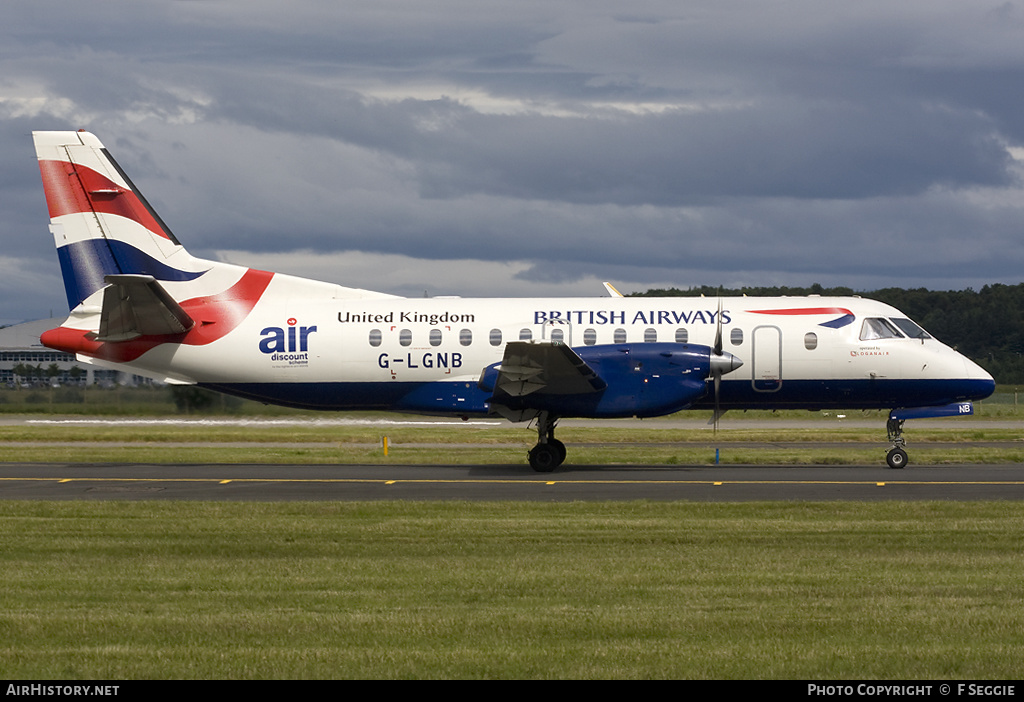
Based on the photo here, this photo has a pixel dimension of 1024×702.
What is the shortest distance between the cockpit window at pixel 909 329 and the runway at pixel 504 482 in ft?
10.3

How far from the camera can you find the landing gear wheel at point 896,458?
23969mm

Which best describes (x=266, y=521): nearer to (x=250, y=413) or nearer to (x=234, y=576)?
(x=234, y=576)

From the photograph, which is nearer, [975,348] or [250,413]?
[250,413]

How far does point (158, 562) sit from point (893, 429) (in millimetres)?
17843

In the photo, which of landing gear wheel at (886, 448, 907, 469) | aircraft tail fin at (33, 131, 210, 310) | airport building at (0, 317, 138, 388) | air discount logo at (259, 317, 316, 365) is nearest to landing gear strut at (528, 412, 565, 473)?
air discount logo at (259, 317, 316, 365)

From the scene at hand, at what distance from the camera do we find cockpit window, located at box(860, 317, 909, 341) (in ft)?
81.2

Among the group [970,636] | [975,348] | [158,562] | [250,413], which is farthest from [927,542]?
[975,348]

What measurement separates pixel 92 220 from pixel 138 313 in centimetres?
312

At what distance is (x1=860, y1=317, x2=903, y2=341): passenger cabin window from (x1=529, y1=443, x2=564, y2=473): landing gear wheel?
7.83 m

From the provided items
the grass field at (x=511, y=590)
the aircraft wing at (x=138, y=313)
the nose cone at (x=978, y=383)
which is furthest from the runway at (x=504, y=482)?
the aircraft wing at (x=138, y=313)

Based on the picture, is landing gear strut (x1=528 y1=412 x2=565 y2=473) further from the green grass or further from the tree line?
the tree line

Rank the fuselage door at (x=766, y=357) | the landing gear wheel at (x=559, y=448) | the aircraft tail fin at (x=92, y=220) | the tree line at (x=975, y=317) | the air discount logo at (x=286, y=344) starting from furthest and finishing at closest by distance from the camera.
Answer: the tree line at (x=975, y=317) → the aircraft tail fin at (x=92, y=220) → the air discount logo at (x=286, y=344) → the fuselage door at (x=766, y=357) → the landing gear wheel at (x=559, y=448)

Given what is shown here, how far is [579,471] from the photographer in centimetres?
2436

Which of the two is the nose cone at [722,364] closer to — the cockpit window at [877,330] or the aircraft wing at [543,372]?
the aircraft wing at [543,372]
